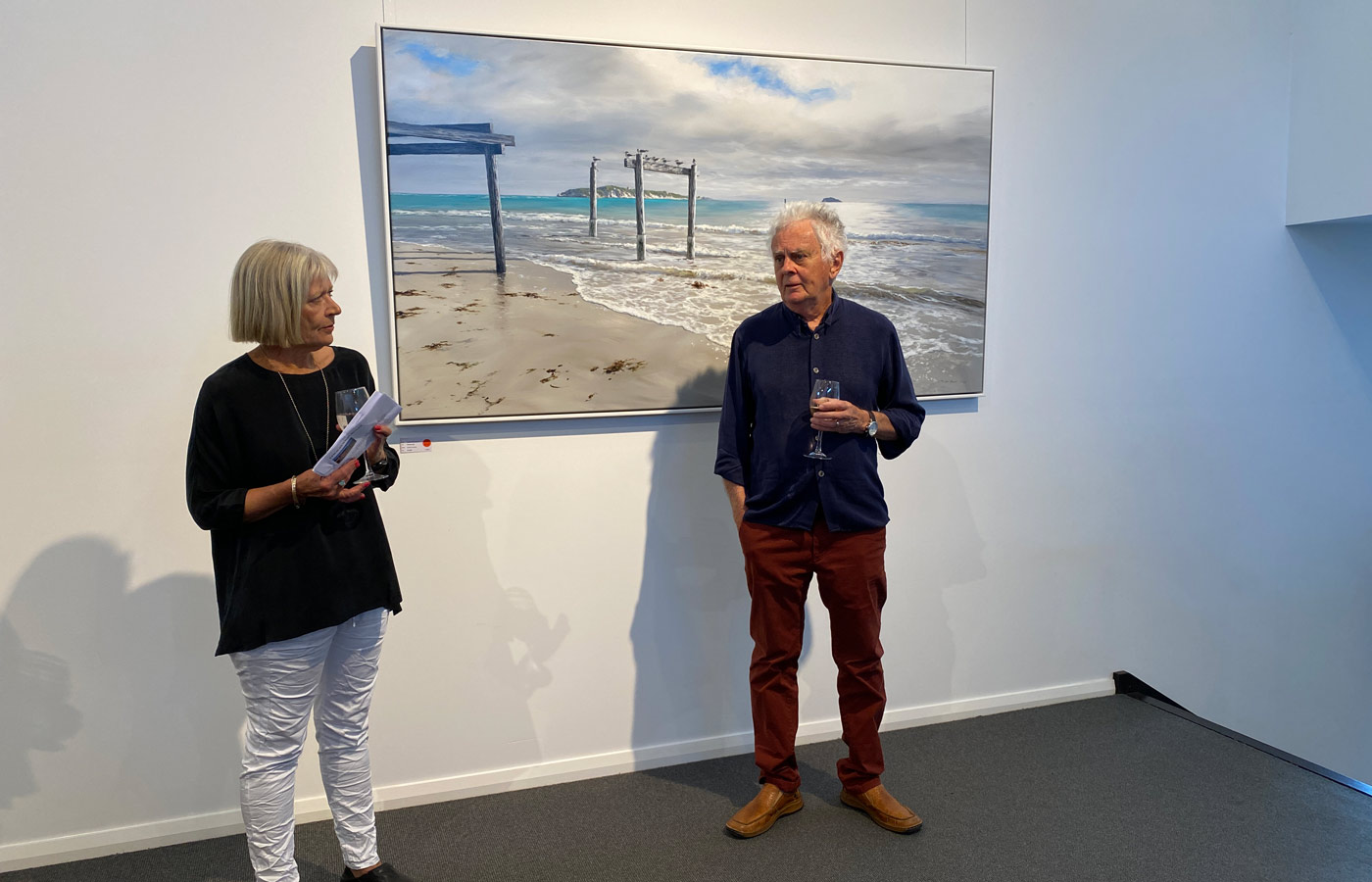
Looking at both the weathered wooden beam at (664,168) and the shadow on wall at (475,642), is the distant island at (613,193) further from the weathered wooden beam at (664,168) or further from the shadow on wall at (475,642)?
the shadow on wall at (475,642)

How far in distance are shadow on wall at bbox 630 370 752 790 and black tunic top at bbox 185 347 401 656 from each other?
1173 mm

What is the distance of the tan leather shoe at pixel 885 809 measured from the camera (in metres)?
2.66

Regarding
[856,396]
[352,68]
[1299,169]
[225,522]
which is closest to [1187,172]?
[1299,169]

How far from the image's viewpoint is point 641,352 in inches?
116

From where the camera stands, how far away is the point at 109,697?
104 inches

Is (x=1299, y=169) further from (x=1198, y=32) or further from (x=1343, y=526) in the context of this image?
(x=1343, y=526)

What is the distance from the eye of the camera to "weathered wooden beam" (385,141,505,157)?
105 inches

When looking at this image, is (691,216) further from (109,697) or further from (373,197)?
(109,697)

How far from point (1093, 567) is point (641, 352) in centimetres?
206

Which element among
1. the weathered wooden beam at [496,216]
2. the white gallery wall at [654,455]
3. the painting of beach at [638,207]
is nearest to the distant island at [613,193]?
the painting of beach at [638,207]

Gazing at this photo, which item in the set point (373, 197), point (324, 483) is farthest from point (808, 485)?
point (373, 197)

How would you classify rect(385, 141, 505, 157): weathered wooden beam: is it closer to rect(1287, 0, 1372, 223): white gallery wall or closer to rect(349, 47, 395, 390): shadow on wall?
rect(349, 47, 395, 390): shadow on wall

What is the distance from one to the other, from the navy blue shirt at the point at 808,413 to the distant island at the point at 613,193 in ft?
1.88

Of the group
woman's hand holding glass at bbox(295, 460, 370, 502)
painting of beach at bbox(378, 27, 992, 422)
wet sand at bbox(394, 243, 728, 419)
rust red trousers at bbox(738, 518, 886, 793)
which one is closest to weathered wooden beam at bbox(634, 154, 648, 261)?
painting of beach at bbox(378, 27, 992, 422)
